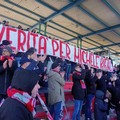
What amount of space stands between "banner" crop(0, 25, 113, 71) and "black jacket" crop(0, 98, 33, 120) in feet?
12.0

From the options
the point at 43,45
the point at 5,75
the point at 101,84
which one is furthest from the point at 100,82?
the point at 5,75

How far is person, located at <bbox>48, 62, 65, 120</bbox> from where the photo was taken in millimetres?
4449

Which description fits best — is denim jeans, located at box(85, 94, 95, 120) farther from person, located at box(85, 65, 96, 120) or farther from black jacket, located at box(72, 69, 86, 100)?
black jacket, located at box(72, 69, 86, 100)

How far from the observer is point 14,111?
148 centimetres

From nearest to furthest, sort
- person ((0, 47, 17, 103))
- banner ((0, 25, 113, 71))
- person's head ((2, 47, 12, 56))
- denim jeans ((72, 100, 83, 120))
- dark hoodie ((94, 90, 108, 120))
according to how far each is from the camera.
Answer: person ((0, 47, 17, 103)) → person's head ((2, 47, 12, 56)) → denim jeans ((72, 100, 83, 120)) → banner ((0, 25, 113, 71)) → dark hoodie ((94, 90, 108, 120))

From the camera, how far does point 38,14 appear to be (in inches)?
344

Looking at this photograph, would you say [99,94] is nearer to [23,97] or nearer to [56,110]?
[56,110]

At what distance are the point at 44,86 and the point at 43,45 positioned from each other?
162 centimetres

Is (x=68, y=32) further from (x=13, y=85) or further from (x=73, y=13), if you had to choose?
(x=13, y=85)

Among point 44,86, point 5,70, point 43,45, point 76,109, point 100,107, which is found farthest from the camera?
point 43,45

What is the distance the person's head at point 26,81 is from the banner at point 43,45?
3554mm

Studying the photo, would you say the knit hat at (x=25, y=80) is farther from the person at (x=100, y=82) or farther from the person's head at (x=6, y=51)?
the person at (x=100, y=82)

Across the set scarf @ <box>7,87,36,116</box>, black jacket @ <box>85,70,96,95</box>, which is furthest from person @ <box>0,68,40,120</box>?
black jacket @ <box>85,70,96,95</box>

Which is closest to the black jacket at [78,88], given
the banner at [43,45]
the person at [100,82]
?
the person at [100,82]
